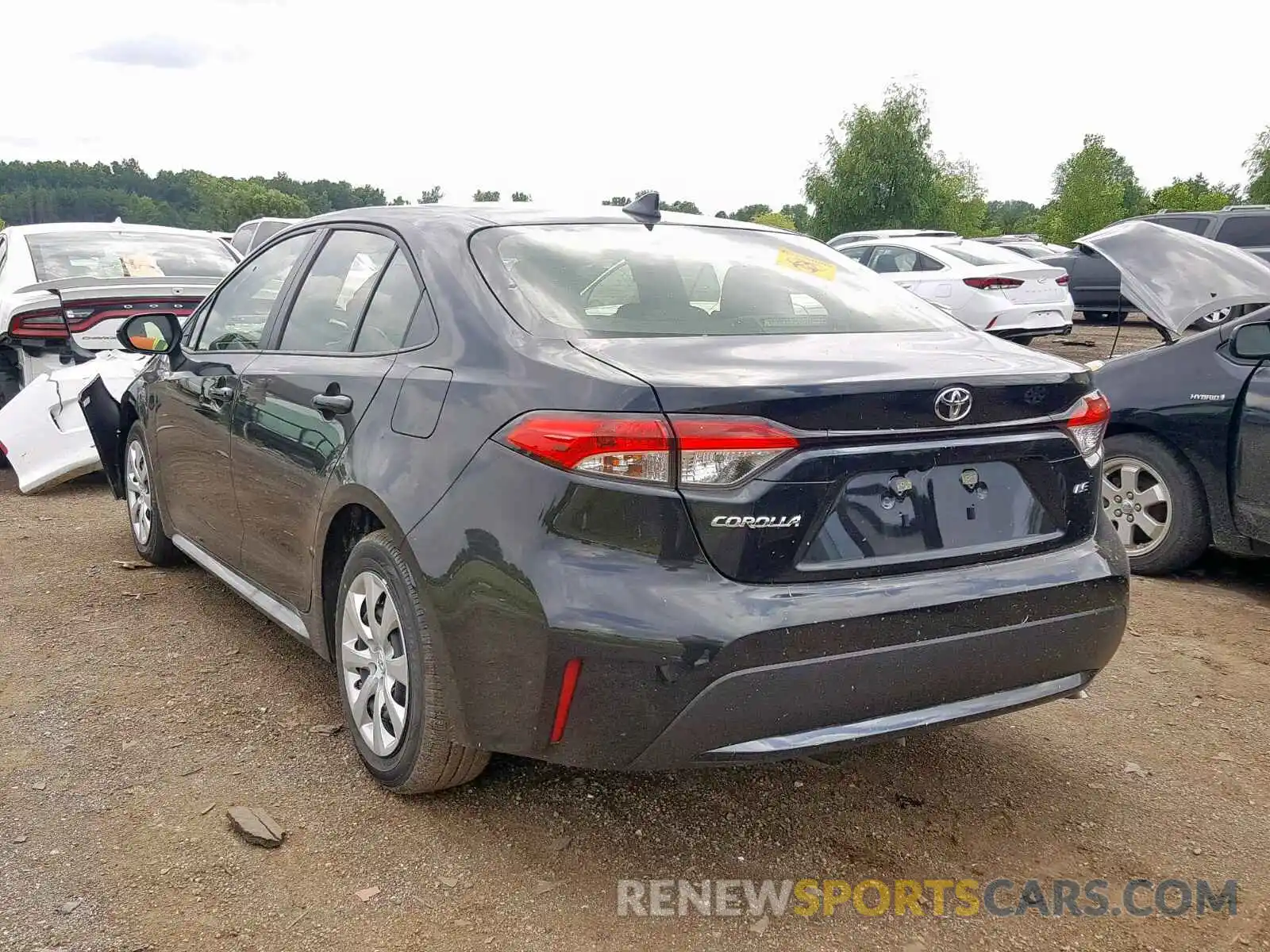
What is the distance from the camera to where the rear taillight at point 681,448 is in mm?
2318

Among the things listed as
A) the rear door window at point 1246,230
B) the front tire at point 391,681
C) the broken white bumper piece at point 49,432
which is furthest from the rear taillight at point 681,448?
the rear door window at point 1246,230

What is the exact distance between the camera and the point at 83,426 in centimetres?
662

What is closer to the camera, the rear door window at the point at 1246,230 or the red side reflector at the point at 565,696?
the red side reflector at the point at 565,696

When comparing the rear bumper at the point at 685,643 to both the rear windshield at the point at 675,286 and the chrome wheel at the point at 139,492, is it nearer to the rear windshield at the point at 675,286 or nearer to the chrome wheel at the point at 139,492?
the rear windshield at the point at 675,286

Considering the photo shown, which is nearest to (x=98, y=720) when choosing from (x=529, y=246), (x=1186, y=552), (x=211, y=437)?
(x=211, y=437)

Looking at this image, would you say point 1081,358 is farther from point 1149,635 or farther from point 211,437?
point 211,437

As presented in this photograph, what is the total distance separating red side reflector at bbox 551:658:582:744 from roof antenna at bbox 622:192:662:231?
1673mm

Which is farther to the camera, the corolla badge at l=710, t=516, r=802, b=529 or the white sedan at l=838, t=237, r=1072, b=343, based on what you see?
the white sedan at l=838, t=237, r=1072, b=343

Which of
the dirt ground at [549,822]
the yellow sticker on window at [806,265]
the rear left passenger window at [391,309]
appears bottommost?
the dirt ground at [549,822]

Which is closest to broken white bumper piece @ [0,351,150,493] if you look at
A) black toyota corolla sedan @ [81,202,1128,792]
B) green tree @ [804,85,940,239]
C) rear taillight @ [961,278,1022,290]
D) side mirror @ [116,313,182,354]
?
side mirror @ [116,313,182,354]

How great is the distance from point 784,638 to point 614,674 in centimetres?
37

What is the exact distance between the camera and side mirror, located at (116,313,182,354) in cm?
451

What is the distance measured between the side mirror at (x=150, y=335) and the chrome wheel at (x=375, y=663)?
2.00m

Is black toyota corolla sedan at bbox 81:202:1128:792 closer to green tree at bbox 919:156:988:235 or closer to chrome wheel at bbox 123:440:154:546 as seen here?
chrome wheel at bbox 123:440:154:546
